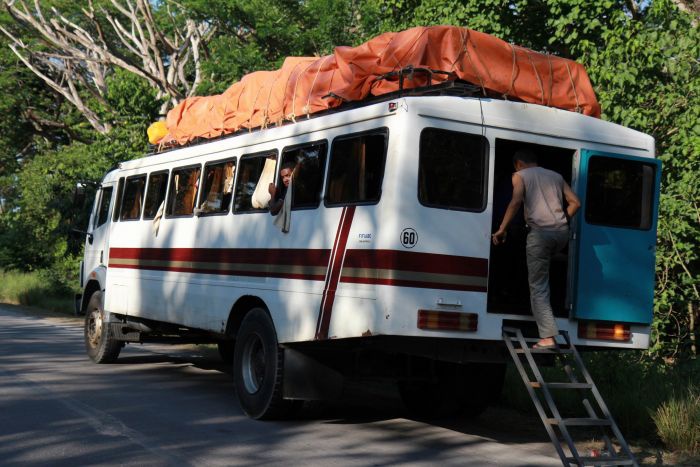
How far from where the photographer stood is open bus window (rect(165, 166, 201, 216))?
11047mm

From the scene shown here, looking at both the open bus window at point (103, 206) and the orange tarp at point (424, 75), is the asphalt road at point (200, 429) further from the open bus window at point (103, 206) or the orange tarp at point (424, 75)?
the orange tarp at point (424, 75)

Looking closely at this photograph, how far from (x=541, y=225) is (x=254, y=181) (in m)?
3.17

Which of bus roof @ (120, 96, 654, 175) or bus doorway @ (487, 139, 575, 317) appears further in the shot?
bus doorway @ (487, 139, 575, 317)

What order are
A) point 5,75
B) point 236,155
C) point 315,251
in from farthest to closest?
point 5,75 → point 236,155 → point 315,251

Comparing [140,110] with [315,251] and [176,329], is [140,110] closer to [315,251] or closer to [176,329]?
[176,329]

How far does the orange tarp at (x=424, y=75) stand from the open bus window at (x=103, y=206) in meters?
4.71

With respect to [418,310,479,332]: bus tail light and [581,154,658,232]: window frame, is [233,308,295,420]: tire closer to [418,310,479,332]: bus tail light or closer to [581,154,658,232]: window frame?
[418,310,479,332]: bus tail light

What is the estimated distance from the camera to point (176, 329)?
1203 cm

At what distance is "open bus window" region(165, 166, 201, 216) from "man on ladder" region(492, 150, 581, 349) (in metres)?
4.41

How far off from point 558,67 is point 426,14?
8.13 m

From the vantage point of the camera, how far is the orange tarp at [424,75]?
8109 millimetres

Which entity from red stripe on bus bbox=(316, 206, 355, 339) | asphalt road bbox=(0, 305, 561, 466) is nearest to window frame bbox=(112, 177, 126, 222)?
asphalt road bbox=(0, 305, 561, 466)

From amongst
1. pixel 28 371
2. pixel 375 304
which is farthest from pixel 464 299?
pixel 28 371

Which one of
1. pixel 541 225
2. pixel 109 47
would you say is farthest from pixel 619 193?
pixel 109 47
